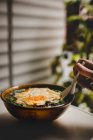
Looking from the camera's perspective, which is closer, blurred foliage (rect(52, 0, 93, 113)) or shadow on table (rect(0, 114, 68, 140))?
shadow on table (rect(0, 114, 68, 140))

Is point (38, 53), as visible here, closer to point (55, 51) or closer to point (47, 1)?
point (55, 51)

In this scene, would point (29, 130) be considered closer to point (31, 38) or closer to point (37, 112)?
point (37, 112)

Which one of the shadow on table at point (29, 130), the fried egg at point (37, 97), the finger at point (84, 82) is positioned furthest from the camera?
the finger at point (84, 82)

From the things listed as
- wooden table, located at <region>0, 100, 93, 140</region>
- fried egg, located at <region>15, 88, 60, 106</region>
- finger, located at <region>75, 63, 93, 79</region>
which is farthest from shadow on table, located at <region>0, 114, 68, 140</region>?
finger, located at <region>75, 63, 93, 79</region>

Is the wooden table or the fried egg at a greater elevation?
the fried egg

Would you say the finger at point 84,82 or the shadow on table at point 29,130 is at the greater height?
the finger at point 84,82

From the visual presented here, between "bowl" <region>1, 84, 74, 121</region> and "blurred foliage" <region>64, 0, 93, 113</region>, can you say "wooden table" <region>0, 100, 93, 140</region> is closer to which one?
"bowl" <region>1, 84, 74, 121</region>

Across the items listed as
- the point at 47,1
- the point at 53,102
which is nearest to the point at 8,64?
the point at 47,1

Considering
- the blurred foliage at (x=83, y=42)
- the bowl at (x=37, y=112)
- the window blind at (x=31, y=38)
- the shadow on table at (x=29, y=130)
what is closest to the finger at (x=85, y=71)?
the bowl at (x=37, y=112)

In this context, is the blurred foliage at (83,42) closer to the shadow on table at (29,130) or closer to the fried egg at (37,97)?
the fried egg at (37,97)
